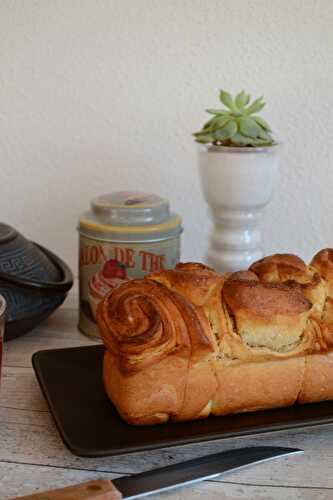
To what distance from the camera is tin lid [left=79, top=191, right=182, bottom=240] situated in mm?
997

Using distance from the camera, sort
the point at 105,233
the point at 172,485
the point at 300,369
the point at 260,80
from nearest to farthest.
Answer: the point at 172,485
the point at 300,369
the point at 105,233
the point at 260,80

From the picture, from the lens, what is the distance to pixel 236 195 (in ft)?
3.60

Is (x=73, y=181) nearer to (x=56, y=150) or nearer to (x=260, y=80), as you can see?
(x=56, y=150)

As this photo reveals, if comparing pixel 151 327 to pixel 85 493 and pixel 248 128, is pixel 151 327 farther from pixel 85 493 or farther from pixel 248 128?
pixel 248 128

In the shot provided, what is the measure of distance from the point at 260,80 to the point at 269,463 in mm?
793

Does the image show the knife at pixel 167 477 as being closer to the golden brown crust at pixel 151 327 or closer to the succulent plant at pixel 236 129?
the golden brown crust at pixel 151 327

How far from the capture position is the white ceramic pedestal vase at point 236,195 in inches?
42.3

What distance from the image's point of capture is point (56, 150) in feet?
4.45

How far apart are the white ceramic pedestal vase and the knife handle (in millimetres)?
578

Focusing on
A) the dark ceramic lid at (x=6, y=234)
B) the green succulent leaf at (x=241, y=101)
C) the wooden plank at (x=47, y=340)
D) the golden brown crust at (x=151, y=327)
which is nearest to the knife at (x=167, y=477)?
the golden brown crust at (x=151, y=327)

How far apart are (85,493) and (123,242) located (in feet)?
1.47

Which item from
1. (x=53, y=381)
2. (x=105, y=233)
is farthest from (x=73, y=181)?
(x=53, y=381)

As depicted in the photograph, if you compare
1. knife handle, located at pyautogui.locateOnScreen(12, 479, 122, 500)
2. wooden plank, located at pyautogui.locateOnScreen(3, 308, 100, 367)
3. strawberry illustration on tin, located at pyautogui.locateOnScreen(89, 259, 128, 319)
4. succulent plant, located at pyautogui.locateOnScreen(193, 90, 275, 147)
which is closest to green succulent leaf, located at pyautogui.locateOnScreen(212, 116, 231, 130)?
succulent plant, located at pyautogui.locateOnScreen(193, 90, 275, 147)

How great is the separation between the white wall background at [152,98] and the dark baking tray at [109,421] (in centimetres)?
57
